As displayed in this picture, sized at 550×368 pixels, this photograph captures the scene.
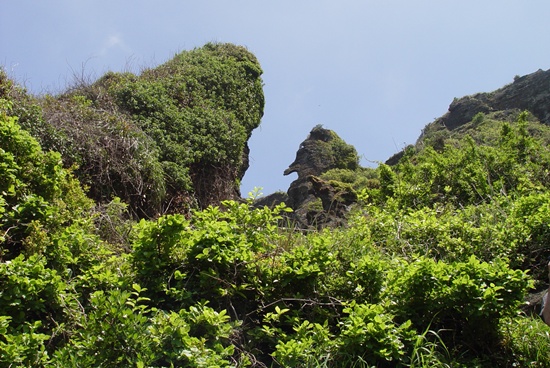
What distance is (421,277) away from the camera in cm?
503

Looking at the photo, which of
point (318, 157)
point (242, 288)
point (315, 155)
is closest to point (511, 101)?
point (318, 157)

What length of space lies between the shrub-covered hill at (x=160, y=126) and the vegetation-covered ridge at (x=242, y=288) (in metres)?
1.49

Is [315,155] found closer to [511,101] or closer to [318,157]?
[318,157]

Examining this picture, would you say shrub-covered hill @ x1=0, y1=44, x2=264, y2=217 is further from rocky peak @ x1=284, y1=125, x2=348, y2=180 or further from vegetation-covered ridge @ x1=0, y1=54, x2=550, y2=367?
rocky peak @ x1=284, y1=125, x2=348, y2=180

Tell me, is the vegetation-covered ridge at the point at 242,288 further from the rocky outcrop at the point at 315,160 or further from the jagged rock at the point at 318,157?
the jagged rock at the point at 318,157

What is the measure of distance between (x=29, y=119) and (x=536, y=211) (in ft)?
21.9

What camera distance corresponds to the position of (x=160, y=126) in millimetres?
10531

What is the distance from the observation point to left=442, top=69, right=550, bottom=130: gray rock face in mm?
20625

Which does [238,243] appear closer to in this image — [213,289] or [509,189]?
[213,289]

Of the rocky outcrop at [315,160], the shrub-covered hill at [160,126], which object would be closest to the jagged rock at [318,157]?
the rocky outcrop at [315,160]

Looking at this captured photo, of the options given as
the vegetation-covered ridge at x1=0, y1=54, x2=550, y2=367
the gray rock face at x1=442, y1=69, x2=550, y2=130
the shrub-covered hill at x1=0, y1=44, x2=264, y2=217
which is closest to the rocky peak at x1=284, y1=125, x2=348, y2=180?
the gray rock face at x1=442, y1=69, x2=550, y2=130

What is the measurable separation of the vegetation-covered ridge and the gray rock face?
15.1m

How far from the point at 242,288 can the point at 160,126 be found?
19.5 feet

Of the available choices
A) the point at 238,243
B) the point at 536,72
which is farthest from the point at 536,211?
the point at 536,72
